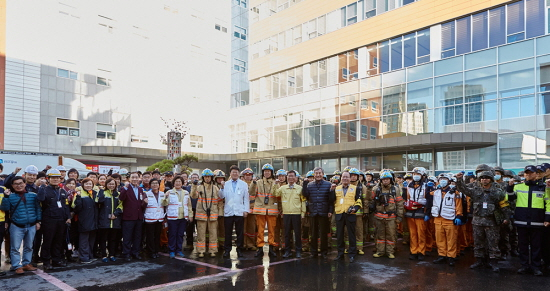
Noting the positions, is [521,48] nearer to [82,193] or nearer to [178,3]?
[82,193]

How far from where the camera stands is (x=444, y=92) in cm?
2252

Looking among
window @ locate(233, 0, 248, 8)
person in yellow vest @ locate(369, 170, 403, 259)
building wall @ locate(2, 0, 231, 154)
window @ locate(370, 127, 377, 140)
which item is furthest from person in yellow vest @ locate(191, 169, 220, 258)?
window @ locate(233, 0, 248, 8)

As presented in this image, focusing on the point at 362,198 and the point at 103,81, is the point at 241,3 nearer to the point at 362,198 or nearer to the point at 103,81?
the point at 103,81

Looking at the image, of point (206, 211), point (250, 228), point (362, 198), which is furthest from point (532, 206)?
point (206, 211)

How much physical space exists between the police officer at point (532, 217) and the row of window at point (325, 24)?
1949 cm

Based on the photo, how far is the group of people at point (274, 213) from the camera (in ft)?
26.7

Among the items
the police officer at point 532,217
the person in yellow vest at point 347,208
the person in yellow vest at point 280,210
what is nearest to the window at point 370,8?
the person in yellow vest at point 280,210

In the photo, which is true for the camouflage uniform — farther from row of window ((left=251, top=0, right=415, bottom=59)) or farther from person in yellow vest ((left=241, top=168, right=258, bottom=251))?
row of window ((left=251, top=0, right=415, bottom=59))

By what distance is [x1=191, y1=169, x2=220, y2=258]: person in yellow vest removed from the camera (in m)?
9.90

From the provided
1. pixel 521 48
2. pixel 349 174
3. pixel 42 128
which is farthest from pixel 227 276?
pixel 42 128

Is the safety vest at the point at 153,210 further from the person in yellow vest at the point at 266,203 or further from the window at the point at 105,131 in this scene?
the window at the point at 105,131

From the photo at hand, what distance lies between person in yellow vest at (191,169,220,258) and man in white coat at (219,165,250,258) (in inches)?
10.9

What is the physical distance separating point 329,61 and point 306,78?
241 cm

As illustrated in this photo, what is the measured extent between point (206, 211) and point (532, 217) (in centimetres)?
726
